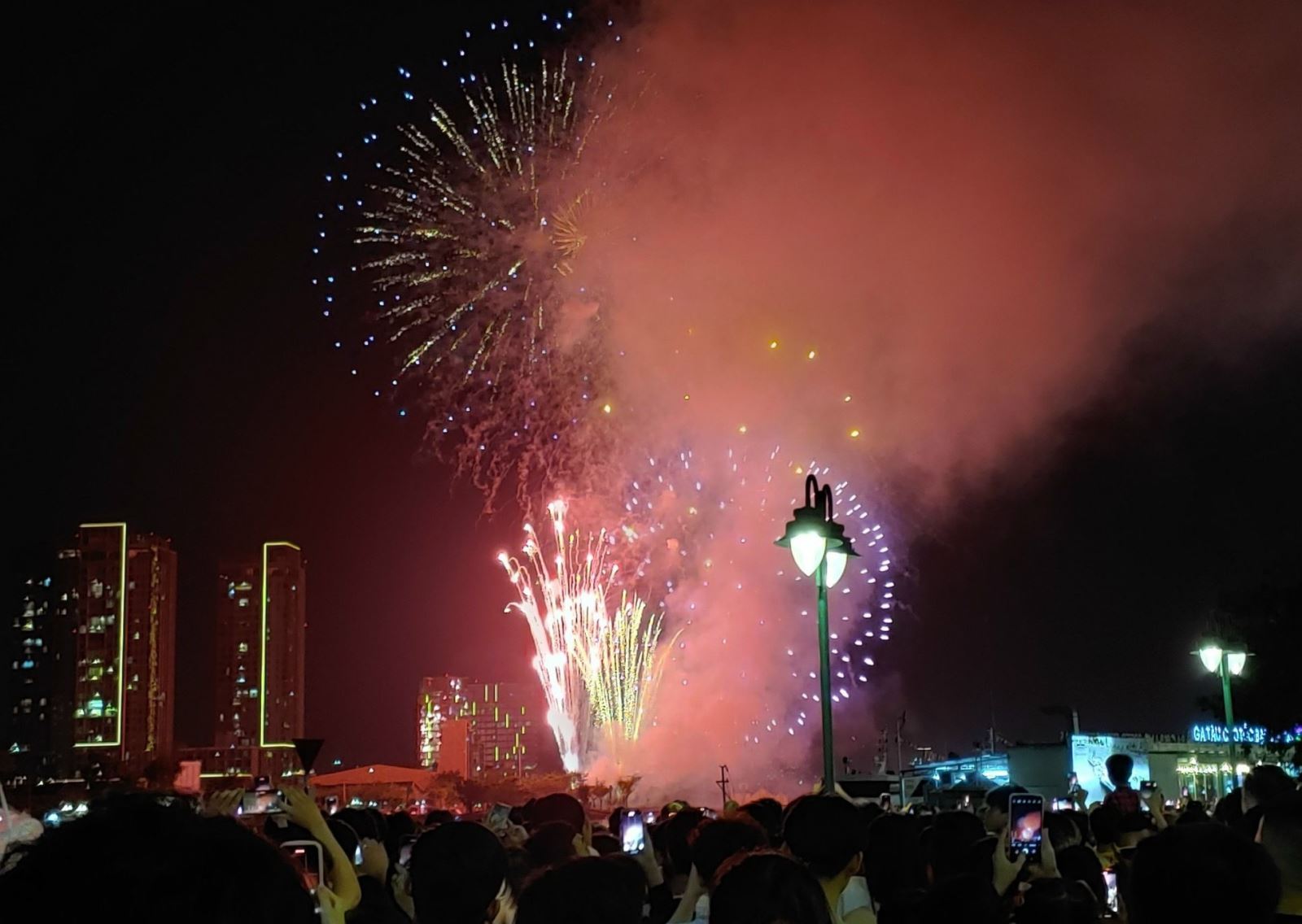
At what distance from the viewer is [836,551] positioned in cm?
1295

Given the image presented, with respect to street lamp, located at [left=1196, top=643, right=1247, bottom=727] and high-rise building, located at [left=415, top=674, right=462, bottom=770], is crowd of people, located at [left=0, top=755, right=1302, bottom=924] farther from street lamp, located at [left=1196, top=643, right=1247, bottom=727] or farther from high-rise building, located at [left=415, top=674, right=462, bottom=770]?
high-rise building, located at [left=415, top=674, right=462, bottom=770]

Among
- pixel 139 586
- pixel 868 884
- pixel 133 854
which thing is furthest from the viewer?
pixel 139 586

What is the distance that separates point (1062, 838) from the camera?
7.71 m

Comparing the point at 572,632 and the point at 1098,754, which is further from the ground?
the point at 572,632

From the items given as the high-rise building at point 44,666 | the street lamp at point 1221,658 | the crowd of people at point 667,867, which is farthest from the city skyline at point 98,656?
the crowd of people at point 667,867

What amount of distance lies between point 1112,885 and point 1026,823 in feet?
2.24

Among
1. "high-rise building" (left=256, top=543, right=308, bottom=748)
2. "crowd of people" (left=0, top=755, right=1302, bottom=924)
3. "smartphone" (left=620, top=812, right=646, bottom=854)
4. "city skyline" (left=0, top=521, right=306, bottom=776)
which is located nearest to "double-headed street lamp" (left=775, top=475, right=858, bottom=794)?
"crowd of people" (left=0, top=755, right=1302, bottom=924)

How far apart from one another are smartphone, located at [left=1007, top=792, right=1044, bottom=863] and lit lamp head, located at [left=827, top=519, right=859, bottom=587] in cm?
519

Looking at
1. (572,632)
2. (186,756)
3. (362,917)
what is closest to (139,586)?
(186,756)

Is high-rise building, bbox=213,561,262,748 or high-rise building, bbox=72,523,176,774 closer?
high-rise building, bbox=72,523,176,774

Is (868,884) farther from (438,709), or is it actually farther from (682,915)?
(438,709)

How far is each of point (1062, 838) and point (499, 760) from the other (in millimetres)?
95658

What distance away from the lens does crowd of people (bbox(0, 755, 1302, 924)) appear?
1.79 meters

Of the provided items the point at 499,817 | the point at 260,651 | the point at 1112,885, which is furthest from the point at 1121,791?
the point at 260,651
